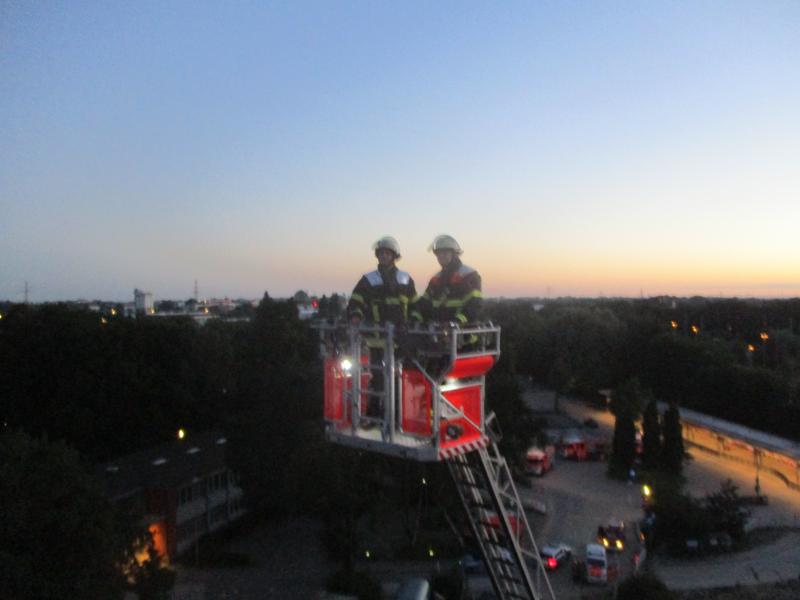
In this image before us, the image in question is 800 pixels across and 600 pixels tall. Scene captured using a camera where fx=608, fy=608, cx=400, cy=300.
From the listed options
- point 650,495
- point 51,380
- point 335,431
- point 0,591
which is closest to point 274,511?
point 51,380

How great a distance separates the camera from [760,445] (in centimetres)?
3200

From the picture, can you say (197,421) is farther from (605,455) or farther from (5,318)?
(605,455)

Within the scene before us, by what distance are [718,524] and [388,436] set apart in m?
21.5

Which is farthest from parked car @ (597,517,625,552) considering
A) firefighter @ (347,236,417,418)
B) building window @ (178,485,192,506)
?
firefighter @ (347,236,417,418)

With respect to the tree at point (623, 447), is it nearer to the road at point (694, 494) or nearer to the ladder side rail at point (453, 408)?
the road at point (694, 494)

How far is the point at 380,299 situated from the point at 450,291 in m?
0.75

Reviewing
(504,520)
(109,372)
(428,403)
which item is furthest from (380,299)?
(109,372)

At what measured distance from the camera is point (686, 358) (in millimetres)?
44781

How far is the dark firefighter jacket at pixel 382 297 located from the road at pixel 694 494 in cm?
1504

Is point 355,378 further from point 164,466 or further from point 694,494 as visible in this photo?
point 694,494

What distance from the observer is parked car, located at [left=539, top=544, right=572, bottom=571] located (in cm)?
2011

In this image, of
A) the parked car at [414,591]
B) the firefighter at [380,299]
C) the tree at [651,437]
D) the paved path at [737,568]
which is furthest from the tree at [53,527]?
the tree at [651,437]

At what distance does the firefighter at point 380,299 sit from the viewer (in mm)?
6180

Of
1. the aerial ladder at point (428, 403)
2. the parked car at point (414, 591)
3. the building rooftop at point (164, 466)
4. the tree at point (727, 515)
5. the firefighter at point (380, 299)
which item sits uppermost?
the firefighter at point (380, 299)
